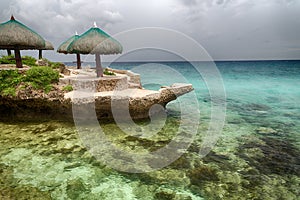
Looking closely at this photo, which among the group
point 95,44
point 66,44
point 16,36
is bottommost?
point 95,44

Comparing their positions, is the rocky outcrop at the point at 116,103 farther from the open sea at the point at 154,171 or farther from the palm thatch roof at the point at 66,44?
the palm thatch roof at the point at 66,44

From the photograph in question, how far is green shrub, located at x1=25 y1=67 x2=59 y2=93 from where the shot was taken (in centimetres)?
891

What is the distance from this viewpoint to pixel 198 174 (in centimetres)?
531

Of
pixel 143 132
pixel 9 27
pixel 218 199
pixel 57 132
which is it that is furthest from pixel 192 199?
pixel 9 27

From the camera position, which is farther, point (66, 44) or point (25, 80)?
point (66, 44)

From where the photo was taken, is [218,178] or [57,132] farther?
[57,132]

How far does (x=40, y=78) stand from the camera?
360 inches

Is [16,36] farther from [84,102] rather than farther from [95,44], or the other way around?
[84,102]

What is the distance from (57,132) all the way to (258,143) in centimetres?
783

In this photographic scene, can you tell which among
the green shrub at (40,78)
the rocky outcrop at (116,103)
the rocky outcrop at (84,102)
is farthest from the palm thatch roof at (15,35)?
the rocky outcrop at (116,103)

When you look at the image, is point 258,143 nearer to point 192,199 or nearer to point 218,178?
point 218,178

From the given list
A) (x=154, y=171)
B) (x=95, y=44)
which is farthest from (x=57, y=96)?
(x=154, y=171)

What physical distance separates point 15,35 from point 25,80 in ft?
8.55

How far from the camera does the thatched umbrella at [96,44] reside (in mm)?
9195
